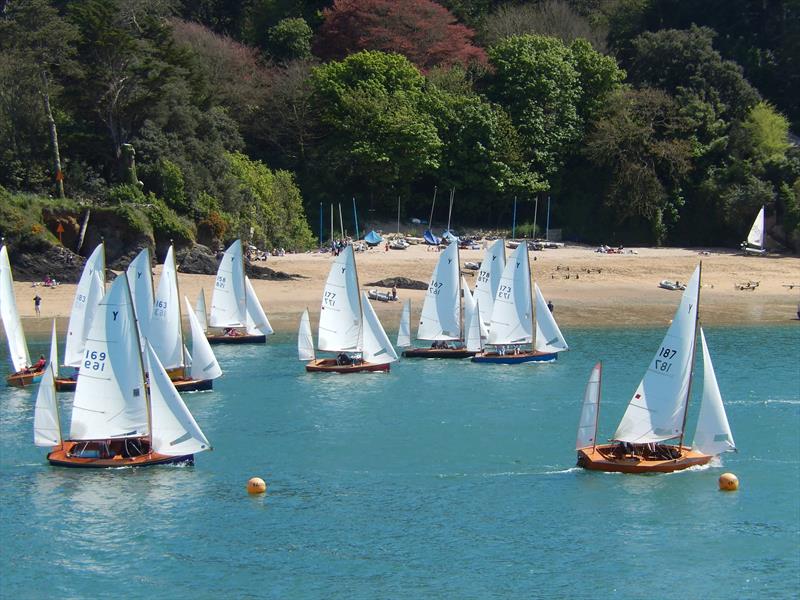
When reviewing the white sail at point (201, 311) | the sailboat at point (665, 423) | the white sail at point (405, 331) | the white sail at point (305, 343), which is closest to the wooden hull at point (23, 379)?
the white sail at point (305, 343)

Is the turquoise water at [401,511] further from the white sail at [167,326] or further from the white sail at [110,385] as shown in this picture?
the white sail at [167,326]

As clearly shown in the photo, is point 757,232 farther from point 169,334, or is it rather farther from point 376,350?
point 169,334

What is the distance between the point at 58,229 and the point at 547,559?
5388cm

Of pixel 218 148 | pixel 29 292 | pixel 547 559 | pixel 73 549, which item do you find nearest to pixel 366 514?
pixel 547 559

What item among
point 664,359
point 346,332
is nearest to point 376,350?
point 346,332

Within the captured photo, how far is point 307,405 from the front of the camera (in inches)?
2344

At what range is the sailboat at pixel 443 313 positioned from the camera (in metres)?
71.3

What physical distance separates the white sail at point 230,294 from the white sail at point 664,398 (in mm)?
31377

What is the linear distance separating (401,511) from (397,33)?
74260mm

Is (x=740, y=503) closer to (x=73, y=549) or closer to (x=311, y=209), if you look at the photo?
(x=73, y=549)

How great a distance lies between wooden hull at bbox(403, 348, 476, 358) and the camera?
71062mm

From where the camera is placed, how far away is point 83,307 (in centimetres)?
5994

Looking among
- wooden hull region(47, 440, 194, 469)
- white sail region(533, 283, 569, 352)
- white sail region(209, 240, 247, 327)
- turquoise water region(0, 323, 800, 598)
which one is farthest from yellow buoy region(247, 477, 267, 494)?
white sail region(209, 240, 247, 327)

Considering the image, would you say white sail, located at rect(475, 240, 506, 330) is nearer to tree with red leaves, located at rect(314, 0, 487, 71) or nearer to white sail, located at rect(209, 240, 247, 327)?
white sail, located at rect(209, 240, 247, 327)
